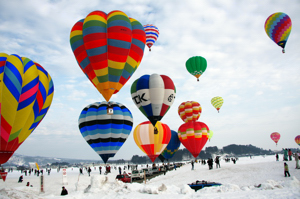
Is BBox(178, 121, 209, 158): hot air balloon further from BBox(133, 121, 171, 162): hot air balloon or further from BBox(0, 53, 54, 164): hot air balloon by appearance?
BBox(0, 53, 54, 164): hot air balloon

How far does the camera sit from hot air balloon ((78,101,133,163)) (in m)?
22.7

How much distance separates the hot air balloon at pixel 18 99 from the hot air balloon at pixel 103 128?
237 inches

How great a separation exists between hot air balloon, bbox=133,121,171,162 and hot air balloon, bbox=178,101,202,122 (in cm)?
971

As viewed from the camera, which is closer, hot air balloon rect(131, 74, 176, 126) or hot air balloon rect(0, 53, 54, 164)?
hot air balloon rect(0, 53, 54, 164)

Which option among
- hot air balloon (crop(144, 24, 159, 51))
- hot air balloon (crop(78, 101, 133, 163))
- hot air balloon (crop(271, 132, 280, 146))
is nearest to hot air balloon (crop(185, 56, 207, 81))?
hot air balloon (crop(144, 24, 159, 51))

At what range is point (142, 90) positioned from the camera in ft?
75.0

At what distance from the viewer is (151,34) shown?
3369 centimetres

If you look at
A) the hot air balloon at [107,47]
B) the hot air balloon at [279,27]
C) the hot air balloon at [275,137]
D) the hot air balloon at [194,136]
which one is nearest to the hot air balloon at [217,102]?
the hot air balloon at [194,136]

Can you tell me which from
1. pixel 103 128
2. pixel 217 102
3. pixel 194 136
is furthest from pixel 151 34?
pixel 217 102

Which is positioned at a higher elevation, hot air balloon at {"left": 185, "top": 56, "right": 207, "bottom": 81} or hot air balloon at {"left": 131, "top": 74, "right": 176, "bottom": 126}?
hot air balloon at {"left": 185, "top": 56, "right": 207, "bottom": 81}

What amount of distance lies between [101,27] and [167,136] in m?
17.4

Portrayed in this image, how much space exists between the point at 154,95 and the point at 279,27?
63.6 ft

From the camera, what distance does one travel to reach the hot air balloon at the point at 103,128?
74.6ft

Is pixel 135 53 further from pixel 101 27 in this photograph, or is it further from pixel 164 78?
pixel 164 78
